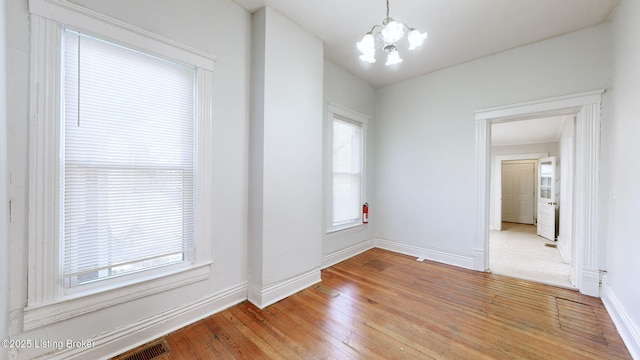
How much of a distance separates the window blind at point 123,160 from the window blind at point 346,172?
2.09m

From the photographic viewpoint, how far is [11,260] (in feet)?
4.43

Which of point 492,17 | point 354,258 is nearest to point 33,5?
point 492,17

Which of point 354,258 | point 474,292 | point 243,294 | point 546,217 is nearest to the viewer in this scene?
point 243,294

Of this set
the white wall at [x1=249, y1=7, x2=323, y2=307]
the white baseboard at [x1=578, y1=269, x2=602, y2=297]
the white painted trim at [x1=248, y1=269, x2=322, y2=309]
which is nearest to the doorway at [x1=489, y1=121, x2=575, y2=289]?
the white baseboard at [x1=578, y1=269, x2=602, y2=297]

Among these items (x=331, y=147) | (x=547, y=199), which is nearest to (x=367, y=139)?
(x=331, y=147)

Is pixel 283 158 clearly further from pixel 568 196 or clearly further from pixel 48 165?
pixel 568 196

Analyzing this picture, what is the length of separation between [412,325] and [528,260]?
317 centimetres

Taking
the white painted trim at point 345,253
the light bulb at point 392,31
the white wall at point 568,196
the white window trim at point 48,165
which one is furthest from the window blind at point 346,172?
the white wall at point 568,196

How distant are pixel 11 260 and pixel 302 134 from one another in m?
2.32

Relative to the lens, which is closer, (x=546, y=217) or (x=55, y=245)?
(x=55, y=245)

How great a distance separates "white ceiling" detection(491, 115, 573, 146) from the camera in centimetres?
486

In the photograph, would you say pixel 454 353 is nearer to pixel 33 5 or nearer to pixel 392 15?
pixel 392 15

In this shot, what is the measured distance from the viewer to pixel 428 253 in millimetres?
3721

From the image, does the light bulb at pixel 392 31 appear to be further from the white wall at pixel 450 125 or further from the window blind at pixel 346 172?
the white wall at pixel 450 125
